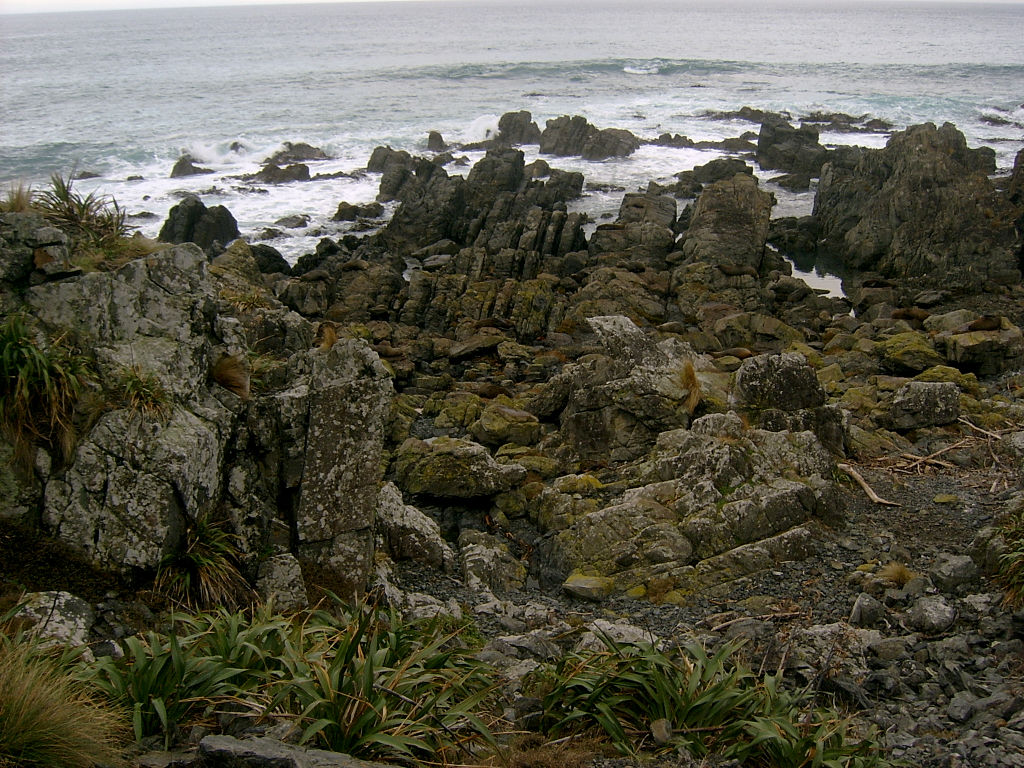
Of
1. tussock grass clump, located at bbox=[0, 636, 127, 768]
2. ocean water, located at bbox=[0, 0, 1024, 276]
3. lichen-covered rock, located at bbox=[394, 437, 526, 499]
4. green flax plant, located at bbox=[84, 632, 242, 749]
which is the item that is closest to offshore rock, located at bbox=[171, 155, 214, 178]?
ocean water, located at bbox=[0, 0, 1024, 276]

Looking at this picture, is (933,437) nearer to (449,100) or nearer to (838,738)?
(838,738)

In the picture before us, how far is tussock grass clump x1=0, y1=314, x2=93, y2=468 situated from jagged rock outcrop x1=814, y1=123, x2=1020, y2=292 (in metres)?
28.5

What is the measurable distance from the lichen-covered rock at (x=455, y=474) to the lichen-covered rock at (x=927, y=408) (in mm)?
7361

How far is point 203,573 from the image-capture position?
695 centimetres

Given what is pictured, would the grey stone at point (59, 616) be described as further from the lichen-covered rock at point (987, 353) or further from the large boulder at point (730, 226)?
the large boulder at point (730, 226)

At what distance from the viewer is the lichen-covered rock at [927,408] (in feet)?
48.6

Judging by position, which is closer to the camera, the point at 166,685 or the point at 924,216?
the point at 166,685

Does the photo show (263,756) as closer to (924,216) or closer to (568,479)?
(568,479)

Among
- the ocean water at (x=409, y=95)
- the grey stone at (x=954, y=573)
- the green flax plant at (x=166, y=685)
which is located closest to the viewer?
the green flax plant at (x=166, y=685)

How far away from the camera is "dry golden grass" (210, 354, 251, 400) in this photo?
8.25m

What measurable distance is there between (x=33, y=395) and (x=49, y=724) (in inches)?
134

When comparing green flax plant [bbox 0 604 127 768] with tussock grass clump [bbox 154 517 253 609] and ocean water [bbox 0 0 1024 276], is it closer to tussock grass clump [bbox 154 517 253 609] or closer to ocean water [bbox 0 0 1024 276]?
tussock grass clump [bbox 154 517 253 609]

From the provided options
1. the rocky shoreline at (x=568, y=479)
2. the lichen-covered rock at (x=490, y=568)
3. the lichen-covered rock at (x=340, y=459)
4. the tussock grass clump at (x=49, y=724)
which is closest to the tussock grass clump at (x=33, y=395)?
the rocky shoreline at (x=568, y=479)

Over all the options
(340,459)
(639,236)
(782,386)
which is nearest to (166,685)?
(340,459)
